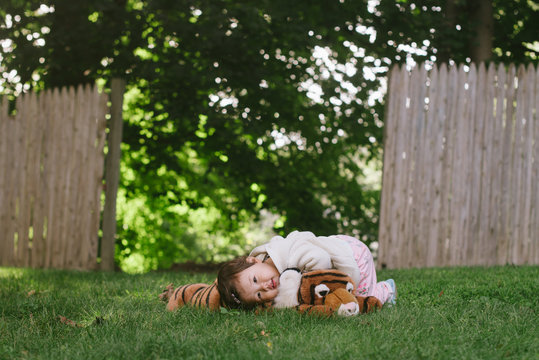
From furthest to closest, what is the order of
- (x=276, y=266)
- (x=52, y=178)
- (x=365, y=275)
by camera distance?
(x=52, y=178)
(x=365, y=275)
(x=276, y=266)

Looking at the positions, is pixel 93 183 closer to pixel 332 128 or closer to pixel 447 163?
pixel 332 128

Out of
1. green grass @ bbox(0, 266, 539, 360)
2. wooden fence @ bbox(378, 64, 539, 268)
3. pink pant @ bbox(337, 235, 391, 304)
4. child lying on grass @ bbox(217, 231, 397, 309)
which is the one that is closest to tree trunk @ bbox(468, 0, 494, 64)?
wooden fence @ bbox(378, 64, 539, 268)

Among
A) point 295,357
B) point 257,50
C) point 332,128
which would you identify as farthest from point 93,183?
point 295,357

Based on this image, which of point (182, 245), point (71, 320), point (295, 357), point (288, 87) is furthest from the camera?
point (182, 245)

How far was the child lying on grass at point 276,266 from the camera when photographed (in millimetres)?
3146

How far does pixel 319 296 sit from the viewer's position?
3.10 metres

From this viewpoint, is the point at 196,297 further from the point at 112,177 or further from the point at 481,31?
the point at 481,31

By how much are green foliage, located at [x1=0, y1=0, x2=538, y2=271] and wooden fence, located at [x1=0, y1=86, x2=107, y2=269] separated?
811 mm

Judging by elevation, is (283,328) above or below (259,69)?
below

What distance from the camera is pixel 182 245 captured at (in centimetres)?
1370

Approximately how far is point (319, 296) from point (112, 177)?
4.03 metres

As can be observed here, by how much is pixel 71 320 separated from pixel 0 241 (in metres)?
4.80

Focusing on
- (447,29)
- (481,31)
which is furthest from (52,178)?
(481,31)

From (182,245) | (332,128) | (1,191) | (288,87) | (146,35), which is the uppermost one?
(146,35)
